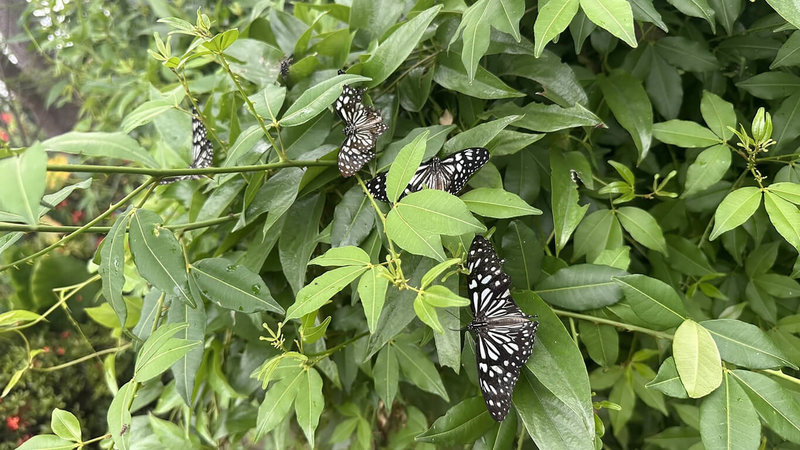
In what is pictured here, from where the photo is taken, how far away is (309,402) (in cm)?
48

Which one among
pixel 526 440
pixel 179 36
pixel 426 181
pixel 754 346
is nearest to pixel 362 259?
pixel 426 181

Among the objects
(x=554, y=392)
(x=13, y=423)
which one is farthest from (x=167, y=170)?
(x=13, y=423)

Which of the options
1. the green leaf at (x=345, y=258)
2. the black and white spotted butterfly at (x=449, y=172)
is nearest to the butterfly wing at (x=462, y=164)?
the black and white spotted butterfly at (x=449, y=172)

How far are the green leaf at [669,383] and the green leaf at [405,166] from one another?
0.83 ft

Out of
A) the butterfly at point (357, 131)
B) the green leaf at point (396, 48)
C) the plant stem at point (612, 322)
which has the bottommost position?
the plant stem at point (612, 322)

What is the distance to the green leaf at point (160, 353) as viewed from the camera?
1.39ft

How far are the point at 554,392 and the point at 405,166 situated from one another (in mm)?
216

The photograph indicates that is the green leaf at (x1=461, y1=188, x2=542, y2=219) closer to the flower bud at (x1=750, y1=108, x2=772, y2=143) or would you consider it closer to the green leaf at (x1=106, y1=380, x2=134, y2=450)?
the flower bud at (x1=750, y1=108, x2=772, y2=143)

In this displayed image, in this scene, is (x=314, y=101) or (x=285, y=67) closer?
(x=314, y=101)

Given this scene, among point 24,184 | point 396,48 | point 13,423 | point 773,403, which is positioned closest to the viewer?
point 24,184

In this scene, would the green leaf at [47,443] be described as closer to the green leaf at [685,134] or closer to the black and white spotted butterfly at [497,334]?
the black and white spotted butterfly at [497,334]

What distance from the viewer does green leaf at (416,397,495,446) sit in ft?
1.60

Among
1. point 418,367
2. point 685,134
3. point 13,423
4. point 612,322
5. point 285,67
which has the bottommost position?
point 13,423

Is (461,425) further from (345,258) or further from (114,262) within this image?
(114,262)
